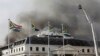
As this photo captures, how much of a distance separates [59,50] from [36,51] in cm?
A: 1038

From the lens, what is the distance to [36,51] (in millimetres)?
128125

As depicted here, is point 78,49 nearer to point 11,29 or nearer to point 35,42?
point 35,42

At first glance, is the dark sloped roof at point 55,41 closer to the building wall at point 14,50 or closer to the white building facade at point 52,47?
the white building facade at point 52,47

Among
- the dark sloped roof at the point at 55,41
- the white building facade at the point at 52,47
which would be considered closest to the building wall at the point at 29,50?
the white building facade at the point at 52,47

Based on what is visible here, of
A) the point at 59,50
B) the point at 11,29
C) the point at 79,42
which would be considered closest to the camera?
the point at 11,29

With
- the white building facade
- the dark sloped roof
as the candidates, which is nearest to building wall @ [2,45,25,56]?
the white building facade

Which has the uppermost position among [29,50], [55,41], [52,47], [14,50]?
[55,41]

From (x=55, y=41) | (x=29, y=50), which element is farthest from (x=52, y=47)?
(x=29, y=50)

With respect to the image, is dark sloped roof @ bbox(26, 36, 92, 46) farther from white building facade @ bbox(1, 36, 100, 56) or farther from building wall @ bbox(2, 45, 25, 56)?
building wall @ bbox(2, 45, 25, 56)

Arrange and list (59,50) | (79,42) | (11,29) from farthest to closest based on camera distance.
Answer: (79,42) < (59,50) < (11,29)

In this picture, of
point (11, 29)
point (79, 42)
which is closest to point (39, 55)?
point (79, 42)

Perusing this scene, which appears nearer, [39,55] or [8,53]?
[39,55]

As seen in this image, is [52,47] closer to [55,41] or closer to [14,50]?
[55,41]

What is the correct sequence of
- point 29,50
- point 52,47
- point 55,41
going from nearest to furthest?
point 29,50
point 52,47
point 55,41
